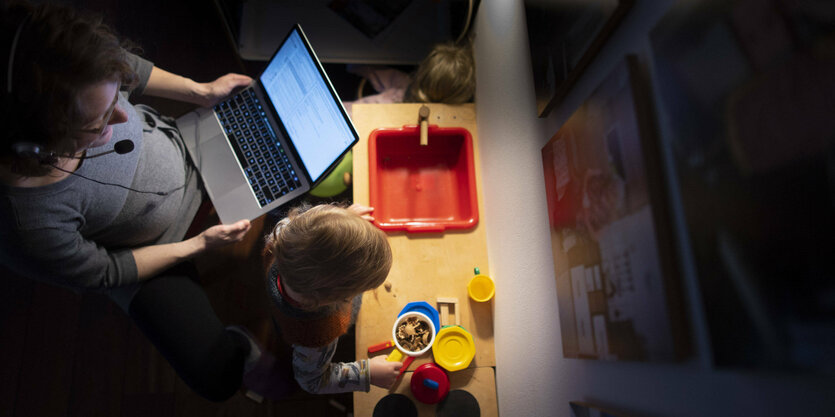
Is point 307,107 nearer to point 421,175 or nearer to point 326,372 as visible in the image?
point 421,175

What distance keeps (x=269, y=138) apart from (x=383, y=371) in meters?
0.71

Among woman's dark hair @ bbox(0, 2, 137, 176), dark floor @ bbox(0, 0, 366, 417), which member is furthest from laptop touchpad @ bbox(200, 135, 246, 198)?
dark floor @ bbox(0, 0, 366, 417)

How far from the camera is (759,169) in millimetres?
338

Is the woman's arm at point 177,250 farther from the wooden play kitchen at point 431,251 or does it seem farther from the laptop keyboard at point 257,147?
the wooden play kitchen at point 431,251

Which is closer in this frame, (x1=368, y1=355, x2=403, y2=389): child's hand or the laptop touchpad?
(x1=368, y1=355, x2=403, y2=389): child's hand

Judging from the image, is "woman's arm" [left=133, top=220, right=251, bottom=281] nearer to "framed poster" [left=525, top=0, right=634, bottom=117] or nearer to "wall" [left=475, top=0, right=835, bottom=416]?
"wall" [left=475, top=0, right=835, bottom=416]

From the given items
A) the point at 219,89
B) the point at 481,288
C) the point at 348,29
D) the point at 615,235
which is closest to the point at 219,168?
the point at 219,89

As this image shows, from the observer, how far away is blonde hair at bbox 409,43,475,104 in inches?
42.9

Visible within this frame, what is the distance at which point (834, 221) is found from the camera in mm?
296

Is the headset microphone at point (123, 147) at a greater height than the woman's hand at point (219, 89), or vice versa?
the woman's hand at point (219, 89)

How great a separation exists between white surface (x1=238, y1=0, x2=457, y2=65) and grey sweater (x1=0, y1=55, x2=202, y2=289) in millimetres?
465

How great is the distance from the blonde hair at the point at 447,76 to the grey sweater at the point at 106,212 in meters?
0.73

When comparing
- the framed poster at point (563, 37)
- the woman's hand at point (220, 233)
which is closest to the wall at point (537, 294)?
the framed poster at point (563, 37)

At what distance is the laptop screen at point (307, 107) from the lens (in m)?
0.94
